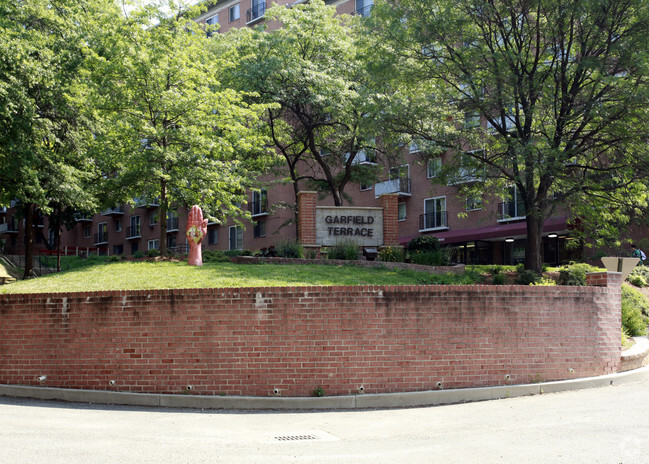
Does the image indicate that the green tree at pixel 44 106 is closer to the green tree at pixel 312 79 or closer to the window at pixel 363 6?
the green tree at pixel 312 79

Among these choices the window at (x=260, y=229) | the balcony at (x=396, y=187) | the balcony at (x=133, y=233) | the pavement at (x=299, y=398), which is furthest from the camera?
the balcony at (x=133, y=233)

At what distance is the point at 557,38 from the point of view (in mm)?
19969

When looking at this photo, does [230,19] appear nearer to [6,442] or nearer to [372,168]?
[372,168]

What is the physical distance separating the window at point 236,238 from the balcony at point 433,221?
15643 mm

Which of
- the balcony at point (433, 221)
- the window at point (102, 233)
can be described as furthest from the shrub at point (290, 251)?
the window at point (102, 233)

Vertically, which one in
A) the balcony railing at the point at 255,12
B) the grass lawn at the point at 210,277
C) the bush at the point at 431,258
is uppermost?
the balcony railing at the point at 255,12

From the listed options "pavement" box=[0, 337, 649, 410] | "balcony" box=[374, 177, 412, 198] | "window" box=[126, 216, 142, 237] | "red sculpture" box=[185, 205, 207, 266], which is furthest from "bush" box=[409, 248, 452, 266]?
"window" box=[126, 216, 142, 237]

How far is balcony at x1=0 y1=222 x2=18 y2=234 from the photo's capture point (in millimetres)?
67250

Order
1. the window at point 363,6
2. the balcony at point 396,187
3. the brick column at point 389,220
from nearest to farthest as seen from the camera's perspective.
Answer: the brick column at point 389,220 < the balcony at point 396,187 < the window at point 363,6

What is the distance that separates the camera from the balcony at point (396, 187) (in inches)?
1636

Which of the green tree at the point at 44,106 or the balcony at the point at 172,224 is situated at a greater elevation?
the green tree at the point at 44,106

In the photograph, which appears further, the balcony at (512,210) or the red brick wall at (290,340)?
the balcony at (512,210)

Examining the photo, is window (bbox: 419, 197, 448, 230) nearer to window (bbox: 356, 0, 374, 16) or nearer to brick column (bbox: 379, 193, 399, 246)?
window (bbox: 356, 0, 374, 16)

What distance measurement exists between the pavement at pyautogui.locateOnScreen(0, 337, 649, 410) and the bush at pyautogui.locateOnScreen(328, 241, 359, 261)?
9.91 meters
